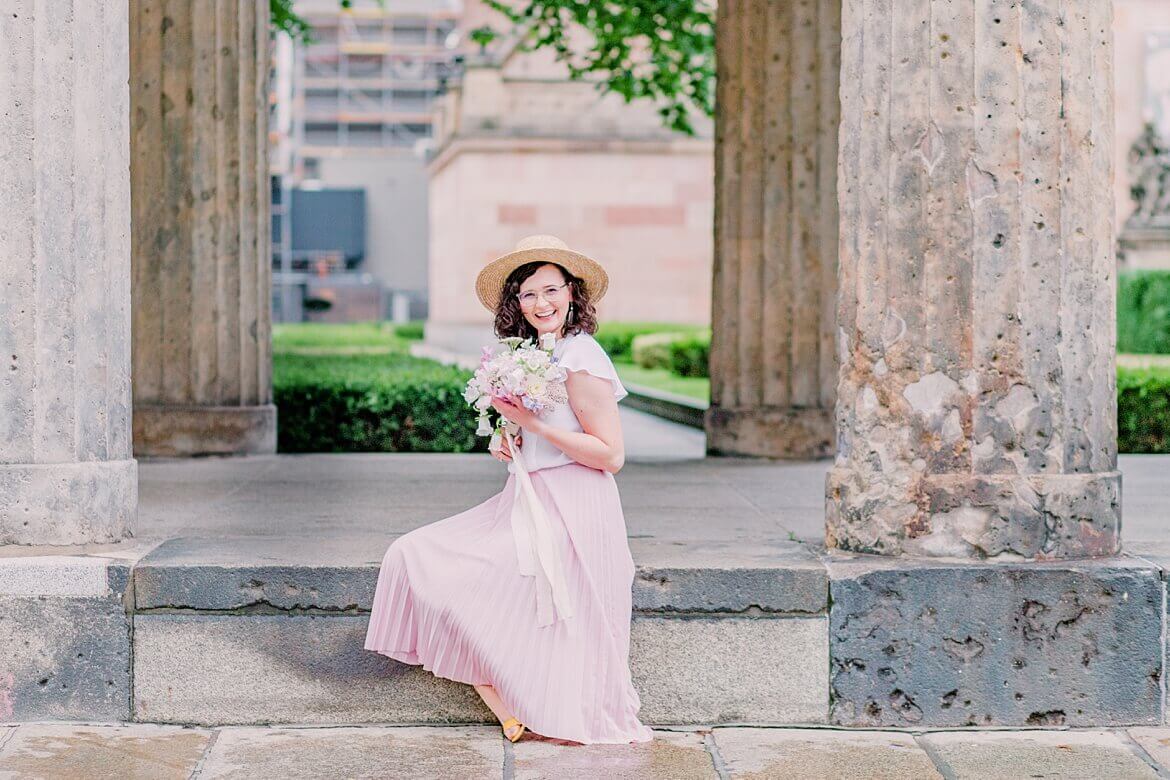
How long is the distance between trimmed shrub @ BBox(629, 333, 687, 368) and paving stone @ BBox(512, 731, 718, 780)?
15344 mm

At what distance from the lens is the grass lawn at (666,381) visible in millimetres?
16484

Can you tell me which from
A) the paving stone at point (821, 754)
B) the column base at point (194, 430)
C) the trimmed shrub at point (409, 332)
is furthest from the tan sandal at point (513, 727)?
the trimmed shrub at point (409, 332)

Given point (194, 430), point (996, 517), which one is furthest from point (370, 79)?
point (996, 517)

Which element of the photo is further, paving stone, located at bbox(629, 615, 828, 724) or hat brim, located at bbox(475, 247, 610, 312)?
paving stone, located at bbox(629, 615, 828, 724)

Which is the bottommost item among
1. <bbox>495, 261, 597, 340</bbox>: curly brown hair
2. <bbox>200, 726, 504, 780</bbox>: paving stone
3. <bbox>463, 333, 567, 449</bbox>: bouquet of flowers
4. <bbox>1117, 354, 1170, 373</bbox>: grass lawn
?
<bbox>200, 726, 504, 780</bbox>: paving stone

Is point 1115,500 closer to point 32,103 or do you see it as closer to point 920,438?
point 920,438

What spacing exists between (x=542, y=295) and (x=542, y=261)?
0.12 m

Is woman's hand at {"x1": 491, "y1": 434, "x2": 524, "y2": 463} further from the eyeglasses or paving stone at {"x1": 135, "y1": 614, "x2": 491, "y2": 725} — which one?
paving stone at {"x1": 135, "y1": 614, "x2": 491, "y2": 725}

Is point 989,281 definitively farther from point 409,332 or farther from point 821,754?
point 409,332

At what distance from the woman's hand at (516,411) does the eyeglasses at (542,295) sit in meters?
0.36

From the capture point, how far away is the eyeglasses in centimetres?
523

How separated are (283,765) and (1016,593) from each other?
252cm

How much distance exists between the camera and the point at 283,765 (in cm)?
487

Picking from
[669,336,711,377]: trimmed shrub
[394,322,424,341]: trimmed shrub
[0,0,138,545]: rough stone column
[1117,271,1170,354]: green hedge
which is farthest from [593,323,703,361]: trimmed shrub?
[0,0,138,545]: rough stone column
